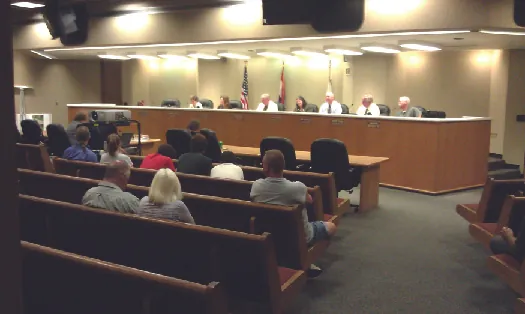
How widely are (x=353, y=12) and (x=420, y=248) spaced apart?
4086 mm

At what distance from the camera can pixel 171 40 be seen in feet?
33.9

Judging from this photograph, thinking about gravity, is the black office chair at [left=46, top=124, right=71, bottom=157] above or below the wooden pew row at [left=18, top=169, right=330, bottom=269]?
above

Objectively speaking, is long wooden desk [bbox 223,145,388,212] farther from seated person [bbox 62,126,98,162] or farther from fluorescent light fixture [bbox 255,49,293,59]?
fluorescent light fixture [bbox 255,49,293,59]

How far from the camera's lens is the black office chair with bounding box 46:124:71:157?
7688 mm

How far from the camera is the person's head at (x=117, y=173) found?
3.76 metres

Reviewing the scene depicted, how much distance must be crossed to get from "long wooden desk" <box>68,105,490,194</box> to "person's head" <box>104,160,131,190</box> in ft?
17.8

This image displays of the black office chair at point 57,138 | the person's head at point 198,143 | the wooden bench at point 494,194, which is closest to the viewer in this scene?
the wooden bench at point 494,194

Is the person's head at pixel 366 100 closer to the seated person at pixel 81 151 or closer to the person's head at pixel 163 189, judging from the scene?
the seated person at pixel 81 151

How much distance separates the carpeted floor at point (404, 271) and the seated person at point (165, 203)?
1.10m

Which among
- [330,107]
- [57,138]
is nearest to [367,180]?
[330,107]

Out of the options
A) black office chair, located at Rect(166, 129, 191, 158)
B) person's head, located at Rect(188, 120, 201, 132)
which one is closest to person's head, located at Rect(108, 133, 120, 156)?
person's head, located at Rect(188, 120, 201, 132)

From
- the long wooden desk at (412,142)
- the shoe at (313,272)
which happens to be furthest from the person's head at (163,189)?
the long wooden desk at (412,142)

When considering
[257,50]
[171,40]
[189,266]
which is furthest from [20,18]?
[189,266]

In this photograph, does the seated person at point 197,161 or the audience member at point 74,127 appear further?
the audience member at point 74,127
